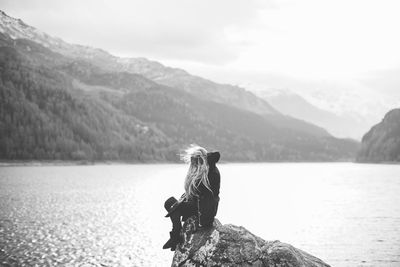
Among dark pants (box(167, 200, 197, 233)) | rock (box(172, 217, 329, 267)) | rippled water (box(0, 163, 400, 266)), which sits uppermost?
dark pants (box(167, 200, 197, 233))

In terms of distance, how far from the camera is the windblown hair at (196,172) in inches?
585

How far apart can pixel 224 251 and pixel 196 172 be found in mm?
2943

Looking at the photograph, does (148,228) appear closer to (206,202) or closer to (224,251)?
(224,251)

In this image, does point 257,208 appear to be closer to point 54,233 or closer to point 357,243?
point 357,243

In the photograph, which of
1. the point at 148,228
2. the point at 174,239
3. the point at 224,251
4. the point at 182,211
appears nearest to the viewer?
the point at 224,251

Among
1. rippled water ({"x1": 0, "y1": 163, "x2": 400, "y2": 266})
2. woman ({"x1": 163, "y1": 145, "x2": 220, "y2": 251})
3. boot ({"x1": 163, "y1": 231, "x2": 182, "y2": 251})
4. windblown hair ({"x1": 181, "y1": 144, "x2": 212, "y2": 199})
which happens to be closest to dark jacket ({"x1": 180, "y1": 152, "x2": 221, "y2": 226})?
woman ({"x1": 163, "y1": 145, "x2": 220, "y2": 251})

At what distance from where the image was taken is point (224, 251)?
14.7 metres

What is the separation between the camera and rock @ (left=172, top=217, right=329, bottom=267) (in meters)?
14.6

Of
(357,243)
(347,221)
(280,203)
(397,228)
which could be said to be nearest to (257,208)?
(280,203)

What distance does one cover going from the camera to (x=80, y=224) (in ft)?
171

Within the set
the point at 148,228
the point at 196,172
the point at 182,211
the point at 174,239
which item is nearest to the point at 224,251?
the point at 174,239

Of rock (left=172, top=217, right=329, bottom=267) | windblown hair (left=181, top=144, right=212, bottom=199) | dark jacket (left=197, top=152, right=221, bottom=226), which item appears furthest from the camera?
windblown hair (left=181, top=144, right=212, bottom=199)

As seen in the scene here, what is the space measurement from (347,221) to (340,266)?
98.8 feet

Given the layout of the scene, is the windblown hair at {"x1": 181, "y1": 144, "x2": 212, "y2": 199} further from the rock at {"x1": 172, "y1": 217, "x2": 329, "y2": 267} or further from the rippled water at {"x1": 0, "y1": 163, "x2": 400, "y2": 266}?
the rippled water at {"x1": 0, "y1": 163, "x2": 400, "y2": 266}
